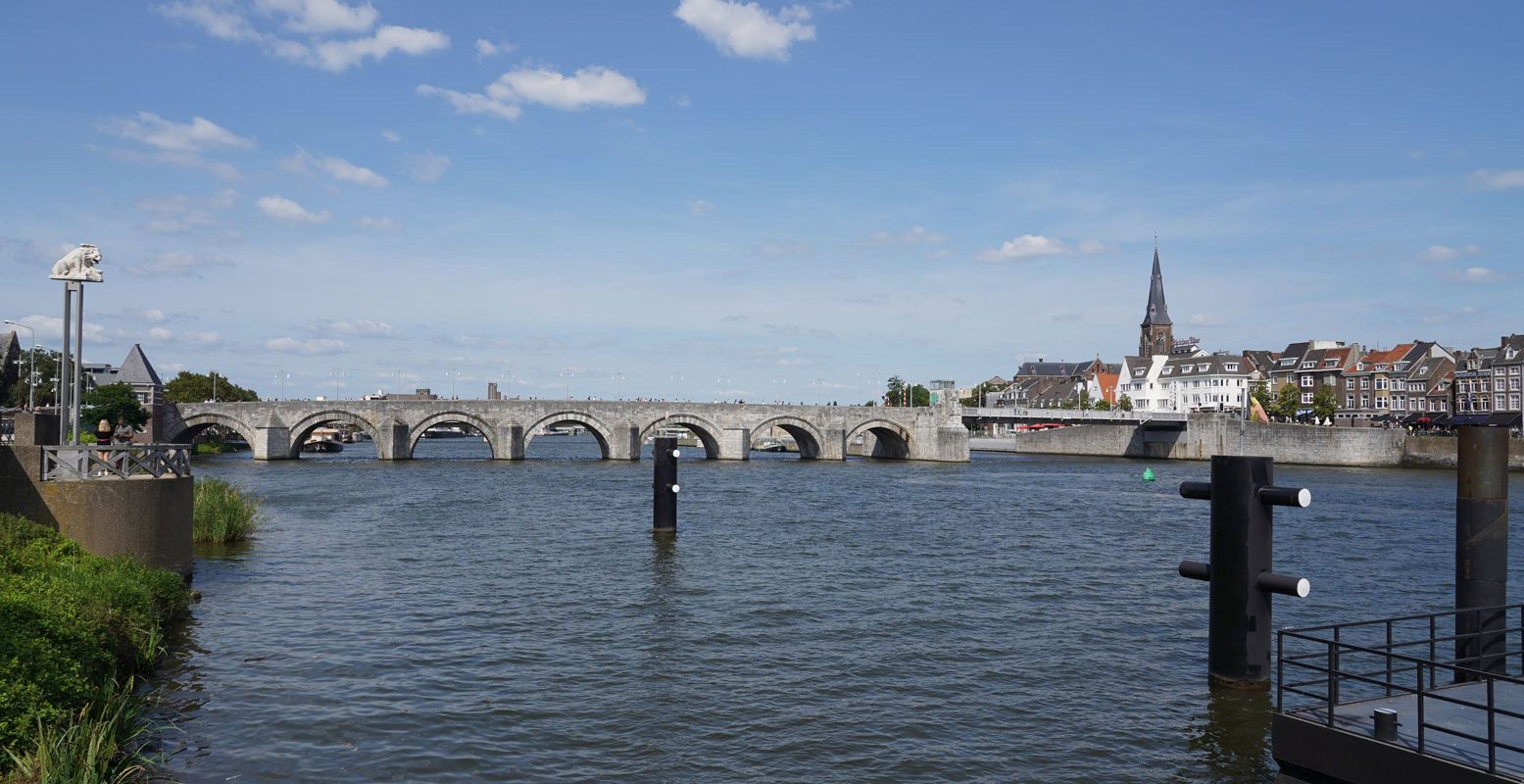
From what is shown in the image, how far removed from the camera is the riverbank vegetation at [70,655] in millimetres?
11484

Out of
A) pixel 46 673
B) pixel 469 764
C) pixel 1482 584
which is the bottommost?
pixel 469 764

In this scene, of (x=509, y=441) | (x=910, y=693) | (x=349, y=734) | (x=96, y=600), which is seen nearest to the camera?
(x=349, y=734)

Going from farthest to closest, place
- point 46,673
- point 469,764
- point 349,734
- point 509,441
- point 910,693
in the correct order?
1. point 509,441
2. point 910,693
3. point 349,734
4. point 469,764
5. point 46,673

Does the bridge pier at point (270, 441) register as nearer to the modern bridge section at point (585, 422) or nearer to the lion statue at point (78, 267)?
the modern bridge section at point (585, 422)

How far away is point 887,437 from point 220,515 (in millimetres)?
80797

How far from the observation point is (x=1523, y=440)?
84.0 m

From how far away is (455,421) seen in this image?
94938 mm

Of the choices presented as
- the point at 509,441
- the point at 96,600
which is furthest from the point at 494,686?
the point at 509,441

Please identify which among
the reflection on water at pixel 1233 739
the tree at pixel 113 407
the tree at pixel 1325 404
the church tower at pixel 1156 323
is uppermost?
the church tower at pixel 1156 323

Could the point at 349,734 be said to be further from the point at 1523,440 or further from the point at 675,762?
the point at 1523,440

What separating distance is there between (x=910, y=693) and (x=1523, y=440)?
288ft

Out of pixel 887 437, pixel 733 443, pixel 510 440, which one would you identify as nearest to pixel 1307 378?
pixel 887 437

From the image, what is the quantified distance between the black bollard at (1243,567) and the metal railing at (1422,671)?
590 millimetres

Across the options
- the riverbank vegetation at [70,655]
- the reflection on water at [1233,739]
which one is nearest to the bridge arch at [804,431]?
the riverbank vegetation at [70,655]
